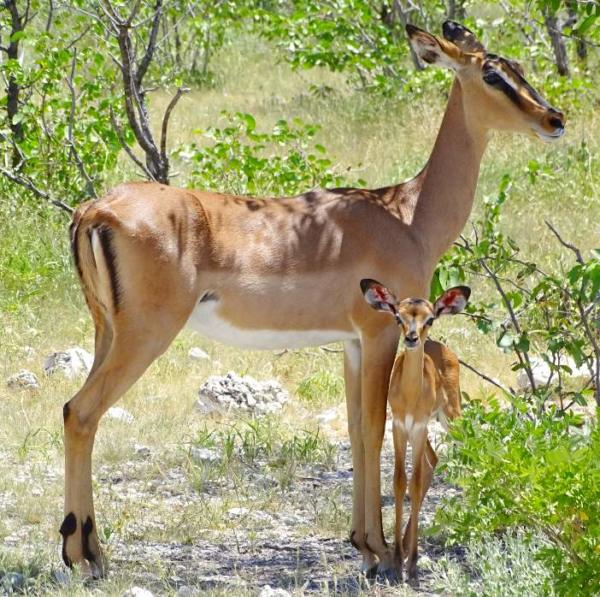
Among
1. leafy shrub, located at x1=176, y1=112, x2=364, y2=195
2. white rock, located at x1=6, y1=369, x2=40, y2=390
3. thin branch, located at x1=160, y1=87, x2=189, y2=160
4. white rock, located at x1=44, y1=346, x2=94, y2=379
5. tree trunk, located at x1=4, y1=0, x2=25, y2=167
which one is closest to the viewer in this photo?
thin branch, located at x1=160, y1=87, x2=189, y2=160

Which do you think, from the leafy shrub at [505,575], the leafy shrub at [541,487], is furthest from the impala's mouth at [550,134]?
the leafy shrub at [505,575]

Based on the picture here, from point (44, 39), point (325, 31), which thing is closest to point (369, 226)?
point (44, 39)

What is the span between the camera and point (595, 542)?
4.22m

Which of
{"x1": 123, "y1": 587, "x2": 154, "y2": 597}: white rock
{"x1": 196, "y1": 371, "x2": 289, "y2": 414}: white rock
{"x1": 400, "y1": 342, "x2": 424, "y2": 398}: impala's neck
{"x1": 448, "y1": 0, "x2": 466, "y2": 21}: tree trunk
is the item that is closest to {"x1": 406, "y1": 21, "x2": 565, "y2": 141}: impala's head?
{"x1": 400, "y1": 342, "x2": 424, "y2": 398}: impala's neck

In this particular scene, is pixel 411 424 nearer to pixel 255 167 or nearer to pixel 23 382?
pixel 23 382

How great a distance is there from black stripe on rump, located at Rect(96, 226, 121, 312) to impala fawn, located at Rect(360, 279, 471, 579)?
3.17 ft

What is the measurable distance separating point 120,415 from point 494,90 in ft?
9.35

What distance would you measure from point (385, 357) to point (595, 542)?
160cm

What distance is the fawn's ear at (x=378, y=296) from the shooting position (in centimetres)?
523

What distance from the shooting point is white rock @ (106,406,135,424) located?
745cm

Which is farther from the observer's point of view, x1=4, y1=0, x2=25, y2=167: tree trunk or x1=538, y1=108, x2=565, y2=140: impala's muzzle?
x1=4, y1=0, x2=25, y2=167: tree trunk

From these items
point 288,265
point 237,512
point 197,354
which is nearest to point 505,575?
point 288,265

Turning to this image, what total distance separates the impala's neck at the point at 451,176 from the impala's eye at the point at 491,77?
0.54 feet

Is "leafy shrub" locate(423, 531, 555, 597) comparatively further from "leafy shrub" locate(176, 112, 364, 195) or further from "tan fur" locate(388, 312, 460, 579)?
"leafy shrub" locate(176, 112, 364, 195)
